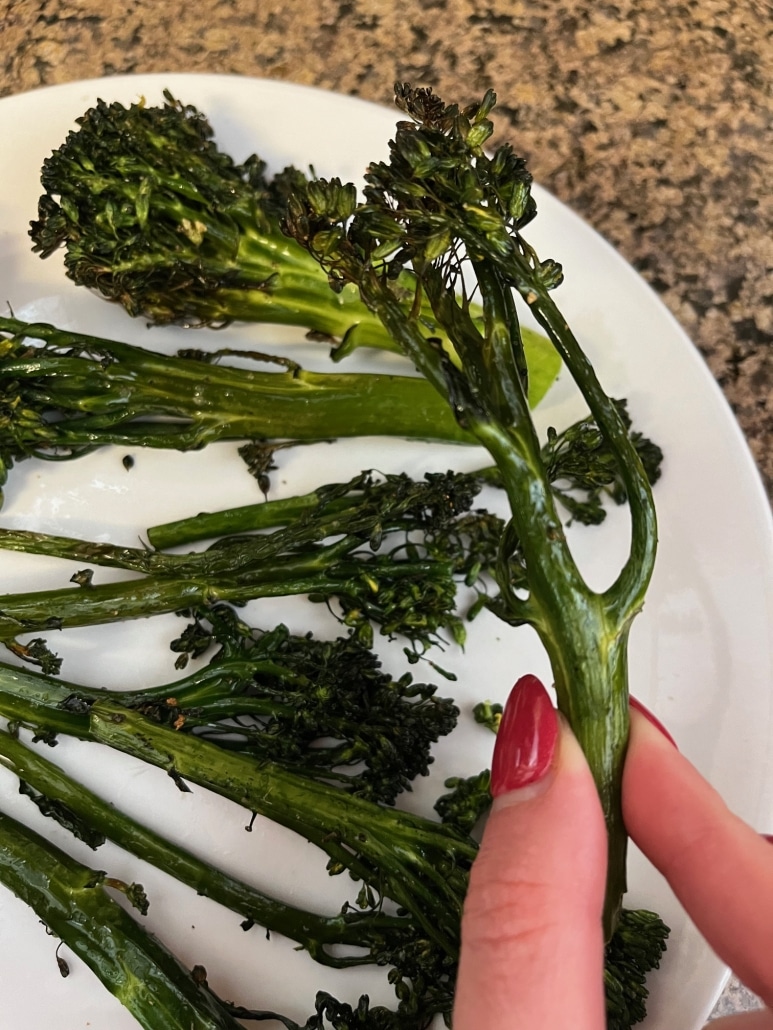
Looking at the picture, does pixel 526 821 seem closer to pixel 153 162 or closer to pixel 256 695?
pixel 256 695

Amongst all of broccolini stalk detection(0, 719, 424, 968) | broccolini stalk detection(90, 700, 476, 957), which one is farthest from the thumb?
broccolini stalk detection(0, 719, 424, 968)

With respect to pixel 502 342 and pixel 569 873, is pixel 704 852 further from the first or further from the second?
pixel 502 342

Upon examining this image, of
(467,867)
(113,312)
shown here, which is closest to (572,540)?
(467,867)

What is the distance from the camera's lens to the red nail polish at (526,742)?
1.24m

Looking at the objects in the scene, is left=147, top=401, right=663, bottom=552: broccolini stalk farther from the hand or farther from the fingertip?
the fingertip

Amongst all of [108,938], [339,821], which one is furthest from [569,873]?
[108,938]

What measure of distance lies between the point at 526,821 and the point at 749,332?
63.7 inches

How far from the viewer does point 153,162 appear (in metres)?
1.72

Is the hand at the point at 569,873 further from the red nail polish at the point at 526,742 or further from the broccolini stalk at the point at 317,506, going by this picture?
the broccolini stalk at the point at 317,506

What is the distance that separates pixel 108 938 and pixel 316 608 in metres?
0.90

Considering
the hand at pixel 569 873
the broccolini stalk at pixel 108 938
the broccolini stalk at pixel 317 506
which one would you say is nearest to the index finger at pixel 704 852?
the hand at pixel 569 873

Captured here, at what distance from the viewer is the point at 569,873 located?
3.67 feet

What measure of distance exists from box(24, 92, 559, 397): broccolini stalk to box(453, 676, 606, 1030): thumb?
35.7 inches

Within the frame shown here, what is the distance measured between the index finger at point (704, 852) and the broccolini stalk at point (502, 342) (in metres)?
0.05
